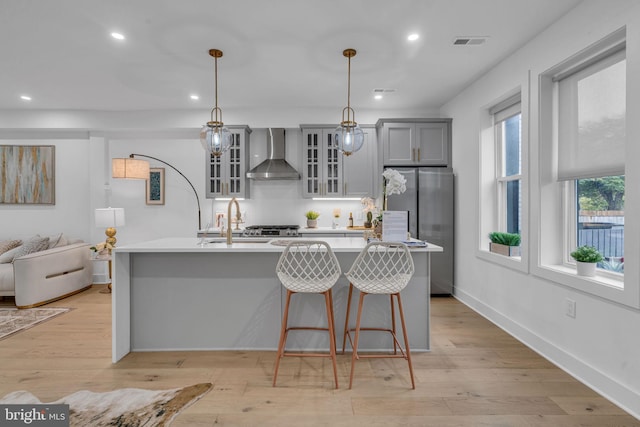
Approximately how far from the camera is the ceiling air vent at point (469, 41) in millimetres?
2945

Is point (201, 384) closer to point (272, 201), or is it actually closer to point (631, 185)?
point (631, 185)

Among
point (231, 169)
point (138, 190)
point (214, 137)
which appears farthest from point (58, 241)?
point (214, 137)

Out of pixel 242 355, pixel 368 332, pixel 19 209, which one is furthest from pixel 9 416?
pixel 19 209

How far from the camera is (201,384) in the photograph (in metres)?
2.30

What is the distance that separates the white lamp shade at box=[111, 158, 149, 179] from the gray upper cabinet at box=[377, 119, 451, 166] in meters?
3.47

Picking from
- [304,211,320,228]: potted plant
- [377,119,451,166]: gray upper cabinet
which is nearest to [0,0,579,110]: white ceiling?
[377,119,451,166]: gray upper cabinet

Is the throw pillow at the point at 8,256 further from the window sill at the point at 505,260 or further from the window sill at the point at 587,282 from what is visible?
the window sill at the point at 587,282

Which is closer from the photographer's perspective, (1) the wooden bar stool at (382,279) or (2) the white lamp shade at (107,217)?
(1) the wooden bar stool at (382,279)

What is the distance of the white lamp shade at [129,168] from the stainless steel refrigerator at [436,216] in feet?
11.8

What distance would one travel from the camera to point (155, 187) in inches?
211

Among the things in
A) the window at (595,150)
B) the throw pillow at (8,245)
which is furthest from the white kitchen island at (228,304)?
the throw pillow at (8,245)

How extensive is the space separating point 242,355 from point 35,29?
3.20 metres

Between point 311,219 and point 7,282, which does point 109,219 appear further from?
point 311,219

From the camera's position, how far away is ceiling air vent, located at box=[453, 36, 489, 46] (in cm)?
295
